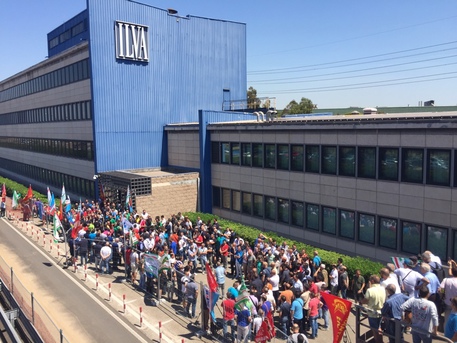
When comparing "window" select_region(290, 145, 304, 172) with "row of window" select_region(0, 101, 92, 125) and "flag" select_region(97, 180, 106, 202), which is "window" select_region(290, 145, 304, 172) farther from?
"row of window" select_region(0, 101, 92, 125)

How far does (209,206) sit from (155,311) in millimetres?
17216

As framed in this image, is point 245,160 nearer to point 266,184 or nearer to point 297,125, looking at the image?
point 266,184

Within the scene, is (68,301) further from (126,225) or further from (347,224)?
(347,224)

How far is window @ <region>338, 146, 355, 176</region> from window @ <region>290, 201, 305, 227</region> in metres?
3.81

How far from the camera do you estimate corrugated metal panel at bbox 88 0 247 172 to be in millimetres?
36375

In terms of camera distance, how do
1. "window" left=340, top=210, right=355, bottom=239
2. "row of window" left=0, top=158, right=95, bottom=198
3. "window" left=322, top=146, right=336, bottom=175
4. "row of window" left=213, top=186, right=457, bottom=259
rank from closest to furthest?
"row of window" left=213, top=186, right=457, bottom=259 < "window" left=340, top=210, right=355, bottom=239 < "window" left=322, top=146, right=336, bottom=175 < "row of window" left=0, top=158, right=95, bottom=198

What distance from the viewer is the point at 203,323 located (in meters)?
15.8

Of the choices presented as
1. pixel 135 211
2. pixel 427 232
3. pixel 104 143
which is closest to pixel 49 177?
pixel 104 143

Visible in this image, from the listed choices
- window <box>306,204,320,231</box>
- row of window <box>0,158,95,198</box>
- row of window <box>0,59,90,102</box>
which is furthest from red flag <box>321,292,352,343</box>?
row of window <box>0,59,90,102</box>

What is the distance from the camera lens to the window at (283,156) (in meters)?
26.9

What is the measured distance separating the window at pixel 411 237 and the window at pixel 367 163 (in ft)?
9.87

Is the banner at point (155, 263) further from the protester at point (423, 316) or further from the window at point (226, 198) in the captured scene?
the window at point (226, 198)

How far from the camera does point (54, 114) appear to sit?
4641 centimetres

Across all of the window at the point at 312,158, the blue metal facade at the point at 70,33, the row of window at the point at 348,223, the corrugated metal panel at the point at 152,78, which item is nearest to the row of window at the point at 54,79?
the corrugated metal panel at the point at 152,78
